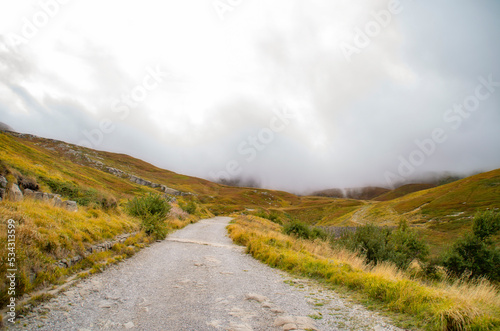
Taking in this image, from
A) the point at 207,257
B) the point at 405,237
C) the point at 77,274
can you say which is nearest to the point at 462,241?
the point at 405,237

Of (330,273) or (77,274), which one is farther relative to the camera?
(330,273)

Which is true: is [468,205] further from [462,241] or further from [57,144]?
[57,144]

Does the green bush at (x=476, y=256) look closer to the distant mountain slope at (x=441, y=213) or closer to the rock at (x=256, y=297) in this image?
the distant mountain slope at (x=441, y=213)

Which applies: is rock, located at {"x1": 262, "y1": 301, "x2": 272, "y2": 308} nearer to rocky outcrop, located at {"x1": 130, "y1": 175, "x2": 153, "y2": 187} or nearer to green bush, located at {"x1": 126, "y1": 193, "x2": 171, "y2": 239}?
green bush, located at {"x1": 126, "y1": 193, "x2": 171, "y2": 239}

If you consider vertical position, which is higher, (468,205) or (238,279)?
(468,205)

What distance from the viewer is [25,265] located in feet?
21.1

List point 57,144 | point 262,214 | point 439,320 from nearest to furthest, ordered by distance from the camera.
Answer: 1. point 439,320
2. point 262,214
3. point 57,144

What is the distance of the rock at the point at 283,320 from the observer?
228 inches

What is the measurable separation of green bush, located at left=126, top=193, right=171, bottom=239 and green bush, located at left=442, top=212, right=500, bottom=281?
97.8 feet

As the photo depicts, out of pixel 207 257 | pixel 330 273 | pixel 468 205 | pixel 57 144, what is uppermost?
pixel 57 144

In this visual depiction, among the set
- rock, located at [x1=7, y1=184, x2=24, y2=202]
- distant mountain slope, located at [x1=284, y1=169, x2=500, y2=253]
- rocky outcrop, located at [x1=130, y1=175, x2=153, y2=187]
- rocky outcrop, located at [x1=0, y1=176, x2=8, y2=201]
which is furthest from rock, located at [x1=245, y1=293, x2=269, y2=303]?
rocky outcrop, located at [x1=130, y1=175, x2=153, y2=187]

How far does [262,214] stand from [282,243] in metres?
44.6

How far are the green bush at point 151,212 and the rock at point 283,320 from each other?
15.1 meters

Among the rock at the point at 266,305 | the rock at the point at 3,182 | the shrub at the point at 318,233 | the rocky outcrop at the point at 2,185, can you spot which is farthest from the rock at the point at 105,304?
the shrub at the point at 318,233
